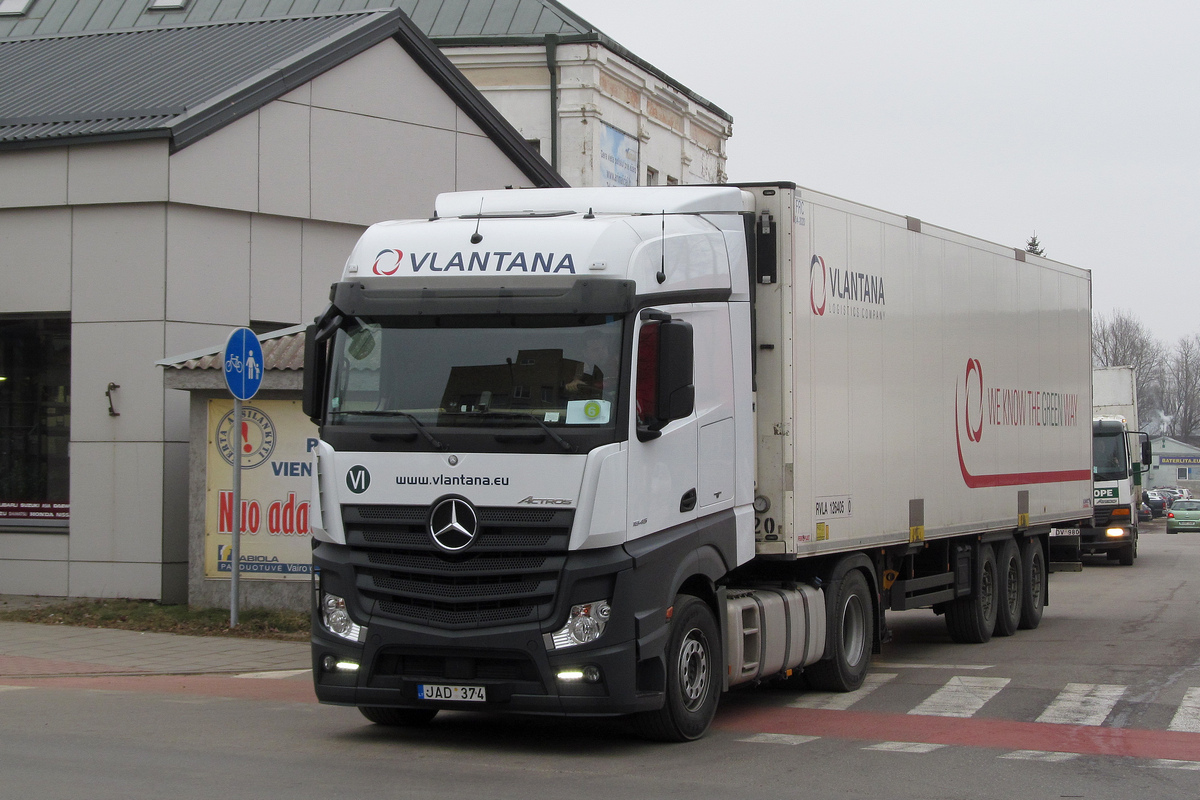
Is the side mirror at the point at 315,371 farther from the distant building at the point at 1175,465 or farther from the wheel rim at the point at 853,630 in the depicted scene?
the distant building at the point at 1175,465

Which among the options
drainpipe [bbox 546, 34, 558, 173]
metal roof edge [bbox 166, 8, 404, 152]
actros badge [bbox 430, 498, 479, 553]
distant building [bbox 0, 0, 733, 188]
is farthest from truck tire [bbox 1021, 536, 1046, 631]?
drainpipe [bbox 546, 34, 558, 173]

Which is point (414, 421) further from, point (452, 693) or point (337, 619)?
point (452, 693)

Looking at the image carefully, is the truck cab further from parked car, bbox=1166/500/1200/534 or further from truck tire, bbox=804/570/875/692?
parked car, bbox=1166/500/1200/534

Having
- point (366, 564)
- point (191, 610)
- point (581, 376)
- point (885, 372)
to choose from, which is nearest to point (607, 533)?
point (581, 376)

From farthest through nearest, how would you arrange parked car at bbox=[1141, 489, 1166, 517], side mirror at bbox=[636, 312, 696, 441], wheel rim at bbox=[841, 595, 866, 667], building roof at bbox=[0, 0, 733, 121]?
parked car at bbox=[1141, 489, 1166, 517], building roof at bbox=[0, 0, 733, 121], wheel rim at bbox=[841, 595, 866, 667], side mirror at bbox=[636, 312, 696, 441]

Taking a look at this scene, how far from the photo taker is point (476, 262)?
8.80 m

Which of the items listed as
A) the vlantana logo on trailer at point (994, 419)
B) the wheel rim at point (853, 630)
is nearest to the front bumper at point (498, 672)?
the wheel rim at point (853, 630)

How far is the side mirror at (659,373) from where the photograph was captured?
337 inches

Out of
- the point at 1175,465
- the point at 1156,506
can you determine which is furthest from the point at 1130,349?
the point at 1156,506

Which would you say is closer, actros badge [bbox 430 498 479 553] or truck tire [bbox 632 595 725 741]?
actros badge [bbox 430 498 479 553]

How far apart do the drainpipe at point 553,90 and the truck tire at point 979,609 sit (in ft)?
61.5

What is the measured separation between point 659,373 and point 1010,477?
24.9 feet

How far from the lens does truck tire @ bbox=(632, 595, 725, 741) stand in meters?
8.91

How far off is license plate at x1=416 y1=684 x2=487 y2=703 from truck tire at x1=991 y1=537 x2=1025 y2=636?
8406 millimetres
